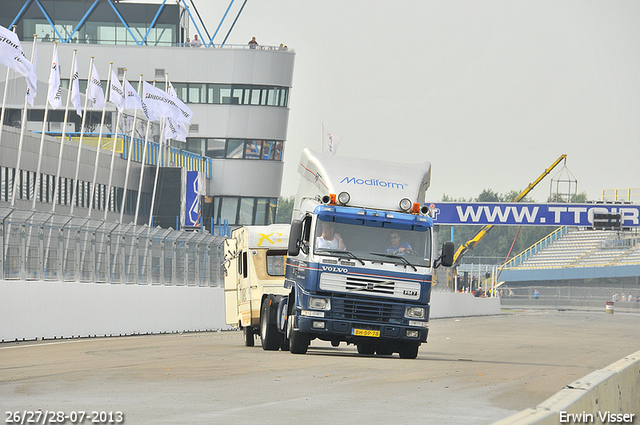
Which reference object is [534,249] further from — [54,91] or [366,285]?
[366,285]

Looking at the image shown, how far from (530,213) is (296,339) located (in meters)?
48.9

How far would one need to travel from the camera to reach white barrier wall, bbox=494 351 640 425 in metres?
6.09

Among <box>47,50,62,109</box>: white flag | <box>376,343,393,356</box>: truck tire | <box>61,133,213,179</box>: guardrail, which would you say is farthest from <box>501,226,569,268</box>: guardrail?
<box>376,343,393,356</box>: truck tire

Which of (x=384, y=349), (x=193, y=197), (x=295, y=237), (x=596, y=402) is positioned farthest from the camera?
(x=193, y=197)

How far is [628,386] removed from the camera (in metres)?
9.70

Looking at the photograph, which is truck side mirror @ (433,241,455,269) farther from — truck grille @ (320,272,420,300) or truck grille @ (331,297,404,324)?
truck grille @ (331,297,404,324)

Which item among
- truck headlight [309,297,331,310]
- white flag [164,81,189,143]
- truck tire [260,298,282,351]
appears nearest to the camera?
truck headlight [309,297,331,310]

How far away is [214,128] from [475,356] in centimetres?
5440

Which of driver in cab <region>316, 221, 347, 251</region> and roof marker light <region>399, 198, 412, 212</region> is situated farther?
roof marker light <region>399, 198, 412, 212</region>

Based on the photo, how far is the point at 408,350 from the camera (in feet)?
62.3

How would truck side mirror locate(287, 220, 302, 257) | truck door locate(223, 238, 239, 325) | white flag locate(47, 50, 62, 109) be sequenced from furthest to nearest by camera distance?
white flag locate(47, 50, 62, 109) < truck door locate(223, 238, 239, 325) < truck side mirror locate(287, 220, 302, 257)

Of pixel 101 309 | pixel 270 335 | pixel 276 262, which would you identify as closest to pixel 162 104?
pixel 101 309

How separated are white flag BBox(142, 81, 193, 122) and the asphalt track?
2517 cm

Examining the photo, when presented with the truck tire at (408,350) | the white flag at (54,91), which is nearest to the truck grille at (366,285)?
the truck tire at (408,350)
